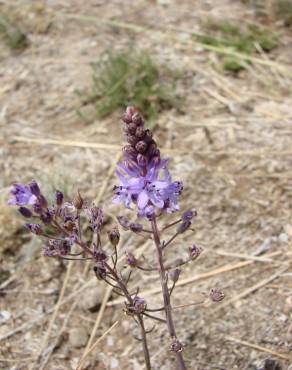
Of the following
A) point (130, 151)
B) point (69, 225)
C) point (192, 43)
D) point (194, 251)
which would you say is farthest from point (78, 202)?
point (192, 43)

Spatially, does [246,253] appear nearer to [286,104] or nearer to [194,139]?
[194,139]

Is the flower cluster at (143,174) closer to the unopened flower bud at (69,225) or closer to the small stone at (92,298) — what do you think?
the unopened flower bud at (69,225)

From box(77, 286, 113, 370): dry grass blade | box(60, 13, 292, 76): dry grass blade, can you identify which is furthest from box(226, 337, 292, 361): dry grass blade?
box(60, 13, 292, 76): dry grass blade

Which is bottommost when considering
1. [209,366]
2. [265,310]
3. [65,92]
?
[209,366]

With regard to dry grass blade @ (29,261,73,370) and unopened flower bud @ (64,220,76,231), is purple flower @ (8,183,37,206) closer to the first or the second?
unopened flower bud @ (64,220,76,231)

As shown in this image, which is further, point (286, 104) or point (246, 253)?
point (286, 104)

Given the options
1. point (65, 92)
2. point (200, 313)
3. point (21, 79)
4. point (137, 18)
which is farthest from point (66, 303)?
point (137, 18)

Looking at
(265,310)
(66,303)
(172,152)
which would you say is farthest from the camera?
(172,152)
